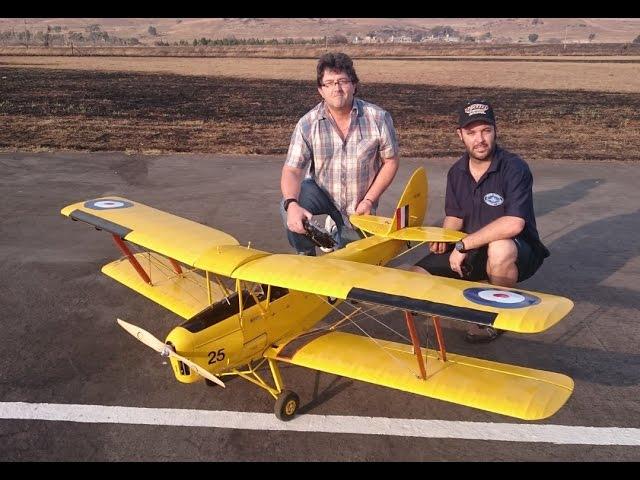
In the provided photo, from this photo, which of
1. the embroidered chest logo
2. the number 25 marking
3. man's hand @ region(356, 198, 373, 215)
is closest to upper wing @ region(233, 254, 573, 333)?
the number 25 marking

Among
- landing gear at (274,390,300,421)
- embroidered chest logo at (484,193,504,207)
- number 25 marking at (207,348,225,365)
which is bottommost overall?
landing gear at (274,390,300,421)

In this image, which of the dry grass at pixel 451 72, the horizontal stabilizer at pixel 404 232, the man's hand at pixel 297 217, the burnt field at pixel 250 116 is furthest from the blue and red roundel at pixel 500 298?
the dry grass at pixel 451 72

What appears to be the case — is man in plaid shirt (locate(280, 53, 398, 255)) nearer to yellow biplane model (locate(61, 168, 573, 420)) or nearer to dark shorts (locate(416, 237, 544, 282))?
yellow biplane model (locate(61, 168, 573, 420))

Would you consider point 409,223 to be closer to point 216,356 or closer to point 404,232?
point 404,232

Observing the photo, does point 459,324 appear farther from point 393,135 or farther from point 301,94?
point 301,94

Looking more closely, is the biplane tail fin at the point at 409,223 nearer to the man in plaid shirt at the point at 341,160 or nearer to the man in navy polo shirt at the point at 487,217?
the man in navy polo shirt at the point at 487,217

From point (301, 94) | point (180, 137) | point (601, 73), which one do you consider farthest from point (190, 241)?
point (601, 73)
